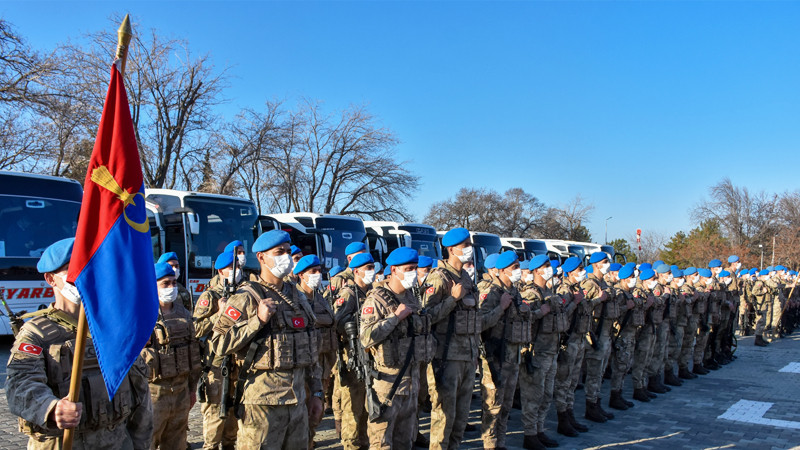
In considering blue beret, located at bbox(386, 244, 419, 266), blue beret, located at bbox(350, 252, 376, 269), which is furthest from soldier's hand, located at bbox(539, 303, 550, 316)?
blue beret, located at bbox(386, 244, 419, 266)

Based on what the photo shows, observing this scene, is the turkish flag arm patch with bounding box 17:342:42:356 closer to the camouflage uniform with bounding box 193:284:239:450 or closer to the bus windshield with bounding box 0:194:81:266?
the camouflage uniform with bounding box 193:284:239:450

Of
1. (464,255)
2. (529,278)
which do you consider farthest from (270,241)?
(529,278)

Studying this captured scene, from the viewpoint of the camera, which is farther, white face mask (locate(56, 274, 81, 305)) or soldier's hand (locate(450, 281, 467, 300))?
soldier's hand (locate(450, 281, 467, 300))

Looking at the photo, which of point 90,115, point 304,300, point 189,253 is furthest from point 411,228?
point 304,300

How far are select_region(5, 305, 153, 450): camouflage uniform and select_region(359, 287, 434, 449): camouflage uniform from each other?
7.15ft

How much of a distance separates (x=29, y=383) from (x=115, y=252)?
74 cm

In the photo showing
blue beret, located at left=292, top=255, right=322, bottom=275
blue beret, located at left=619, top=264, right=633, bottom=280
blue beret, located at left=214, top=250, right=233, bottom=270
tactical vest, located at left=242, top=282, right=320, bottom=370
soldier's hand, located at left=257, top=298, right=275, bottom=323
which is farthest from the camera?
blue beret, located at left=619, top=264, right=633, bottom=280

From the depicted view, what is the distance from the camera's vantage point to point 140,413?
3.80m

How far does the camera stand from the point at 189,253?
1285 centimetres

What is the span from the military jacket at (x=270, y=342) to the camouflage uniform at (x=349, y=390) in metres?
1.47

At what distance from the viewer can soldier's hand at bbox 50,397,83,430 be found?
2.80 m

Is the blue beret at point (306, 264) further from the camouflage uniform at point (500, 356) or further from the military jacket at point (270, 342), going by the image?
the camouflage uniform at point (500, 356)

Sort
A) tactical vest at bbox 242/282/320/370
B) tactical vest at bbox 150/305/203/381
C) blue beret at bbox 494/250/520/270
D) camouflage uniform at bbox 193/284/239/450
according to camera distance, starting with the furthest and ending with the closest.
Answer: blue beret at bbox 494/250/520/270
camouflage uniform at bbox 193/284/239/450
tactical vest at bbox 150/305/203/381
tactical vest at bbox 242/282/320/370

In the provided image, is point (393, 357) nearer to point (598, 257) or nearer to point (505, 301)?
point (505, 301)
